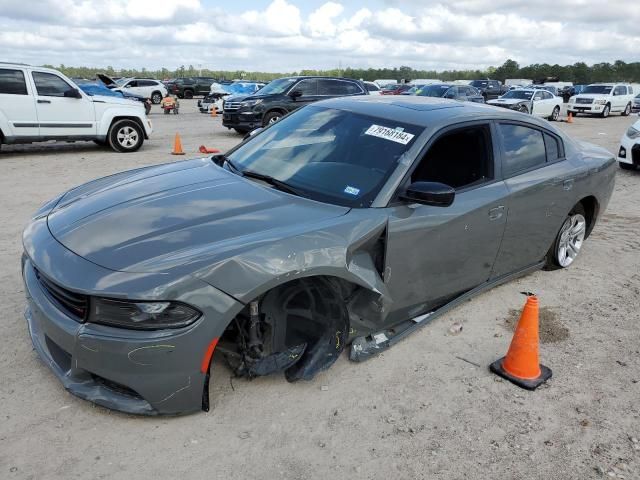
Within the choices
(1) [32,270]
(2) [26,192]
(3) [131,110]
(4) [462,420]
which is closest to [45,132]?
(3) [131,110]

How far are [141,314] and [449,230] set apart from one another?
2015mm

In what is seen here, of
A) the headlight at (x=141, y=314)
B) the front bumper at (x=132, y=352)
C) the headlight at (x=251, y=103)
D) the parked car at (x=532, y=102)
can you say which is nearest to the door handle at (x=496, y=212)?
the front bumper at (x=132, y=352)

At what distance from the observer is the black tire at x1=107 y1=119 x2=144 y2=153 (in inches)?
458

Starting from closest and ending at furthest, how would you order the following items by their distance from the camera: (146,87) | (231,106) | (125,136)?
(125,136) → (231,106) → (146,87)

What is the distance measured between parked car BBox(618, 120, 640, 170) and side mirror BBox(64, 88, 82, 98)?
1095 centimetres

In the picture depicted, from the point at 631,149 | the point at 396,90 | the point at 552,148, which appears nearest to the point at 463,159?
the point at 552,148

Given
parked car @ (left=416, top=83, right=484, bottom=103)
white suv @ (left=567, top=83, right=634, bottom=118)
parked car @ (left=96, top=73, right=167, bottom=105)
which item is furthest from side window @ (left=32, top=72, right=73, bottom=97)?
white suv @ (left=567, top=83, right=634, bottom=118)

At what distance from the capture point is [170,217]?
2.96 metres

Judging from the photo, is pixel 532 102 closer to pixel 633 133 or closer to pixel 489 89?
pixel 489 89

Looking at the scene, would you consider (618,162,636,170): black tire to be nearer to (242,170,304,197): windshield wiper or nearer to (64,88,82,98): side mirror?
(242,170,304,197): windshield wiper

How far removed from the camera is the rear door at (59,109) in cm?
1048

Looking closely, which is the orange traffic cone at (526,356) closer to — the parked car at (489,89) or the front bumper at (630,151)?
the front bumper at (630,151)

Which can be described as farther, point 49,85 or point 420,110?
point 49,85

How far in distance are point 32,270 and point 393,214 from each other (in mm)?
2103
